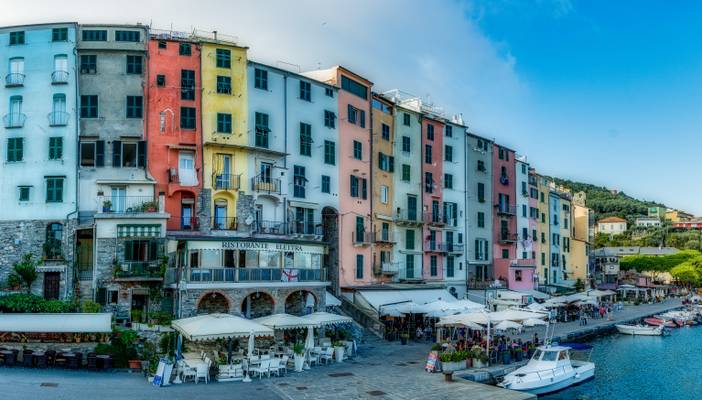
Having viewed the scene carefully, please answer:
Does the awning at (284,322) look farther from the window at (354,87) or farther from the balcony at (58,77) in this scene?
the window at (354,87)

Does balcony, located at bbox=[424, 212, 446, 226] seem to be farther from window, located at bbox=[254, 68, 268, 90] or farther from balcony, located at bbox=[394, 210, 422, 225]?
window, located at bbox=[254, 68, 268, 90]

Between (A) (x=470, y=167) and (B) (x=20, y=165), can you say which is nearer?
(B) (x=20, y=165)

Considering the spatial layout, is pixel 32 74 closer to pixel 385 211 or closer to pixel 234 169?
pixel 234 169

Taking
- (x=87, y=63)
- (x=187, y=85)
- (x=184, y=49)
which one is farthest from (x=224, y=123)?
(x=87, y=63)

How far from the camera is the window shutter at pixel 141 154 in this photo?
46.2 m

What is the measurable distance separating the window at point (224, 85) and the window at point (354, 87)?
12422 millimetres

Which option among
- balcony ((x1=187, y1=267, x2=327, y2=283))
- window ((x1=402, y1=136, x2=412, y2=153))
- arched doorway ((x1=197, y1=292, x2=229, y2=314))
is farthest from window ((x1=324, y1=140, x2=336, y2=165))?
arched doorway ((x1=197, y1=292, x2=229, y2=314))

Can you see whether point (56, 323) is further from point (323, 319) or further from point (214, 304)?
point (323, 319)

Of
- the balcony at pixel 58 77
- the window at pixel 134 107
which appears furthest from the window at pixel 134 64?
the balcony at pixel 58 77

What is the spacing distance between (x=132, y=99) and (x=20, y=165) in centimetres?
887

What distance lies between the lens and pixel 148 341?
1426 inches

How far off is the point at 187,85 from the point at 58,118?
919 centimetres

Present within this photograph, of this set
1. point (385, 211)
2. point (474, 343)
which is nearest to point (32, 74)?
point (385, 211)

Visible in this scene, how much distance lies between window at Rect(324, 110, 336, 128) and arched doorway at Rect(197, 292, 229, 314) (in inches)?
817
